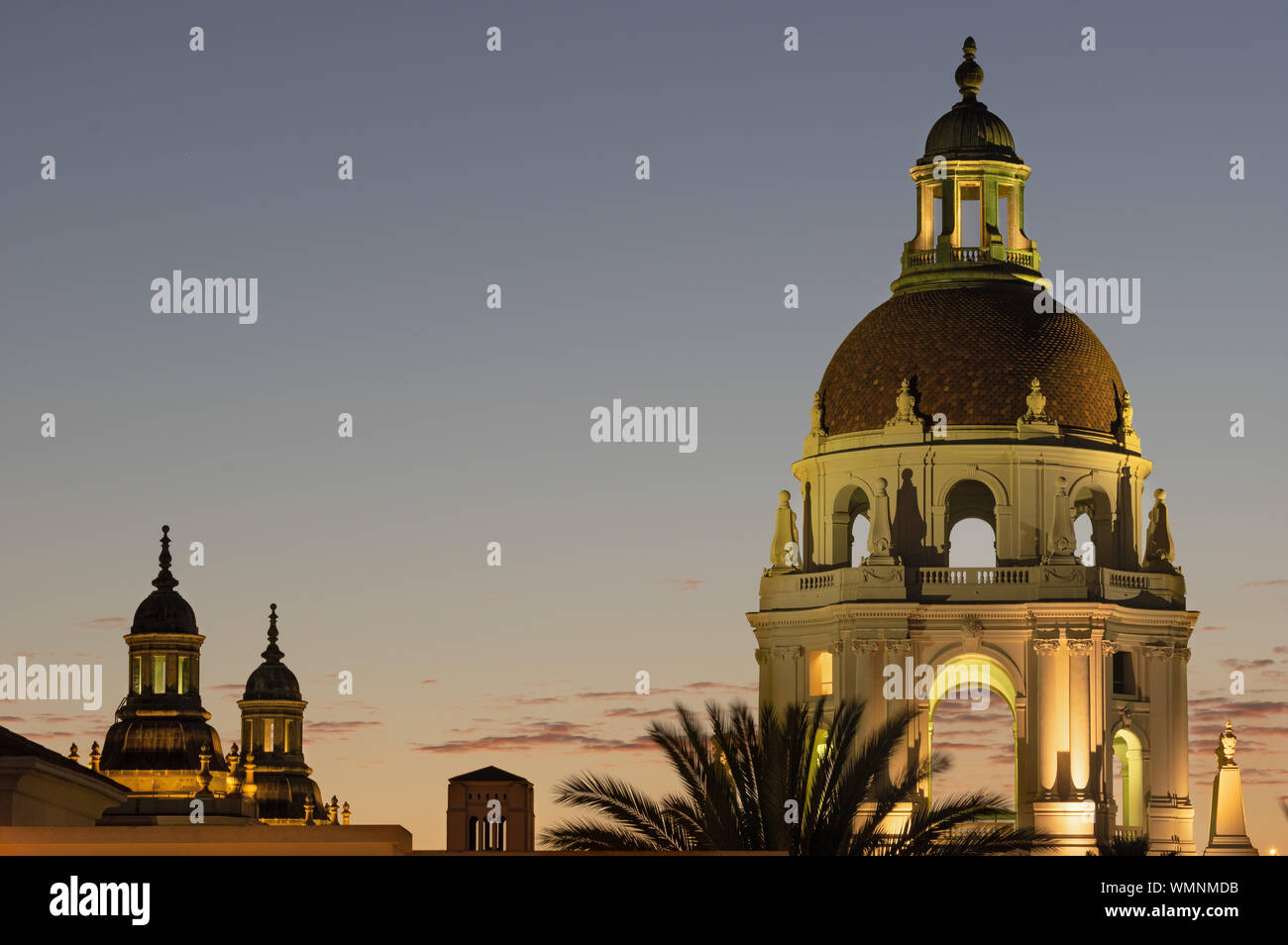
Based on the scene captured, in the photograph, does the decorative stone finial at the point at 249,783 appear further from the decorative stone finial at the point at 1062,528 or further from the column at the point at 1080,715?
the column at the point at 1080,715

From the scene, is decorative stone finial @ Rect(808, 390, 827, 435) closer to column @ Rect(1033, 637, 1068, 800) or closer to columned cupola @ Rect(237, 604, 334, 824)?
column @ Rect(1033, 637, 1068, 800)

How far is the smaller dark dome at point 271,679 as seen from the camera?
168 metres

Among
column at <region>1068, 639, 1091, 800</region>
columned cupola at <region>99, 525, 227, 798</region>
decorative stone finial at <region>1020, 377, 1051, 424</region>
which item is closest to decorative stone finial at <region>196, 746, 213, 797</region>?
columned cupola at <region>99, 525, 227, 798</region>

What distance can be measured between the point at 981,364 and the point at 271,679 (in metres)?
83.1

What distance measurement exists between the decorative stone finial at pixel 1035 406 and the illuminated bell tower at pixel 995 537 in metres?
0.10

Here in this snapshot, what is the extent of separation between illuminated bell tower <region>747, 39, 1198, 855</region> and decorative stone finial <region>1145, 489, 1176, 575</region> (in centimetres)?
7

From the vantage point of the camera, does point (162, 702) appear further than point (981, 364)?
Yes

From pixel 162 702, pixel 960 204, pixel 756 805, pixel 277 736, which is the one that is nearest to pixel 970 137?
pixel 960 204

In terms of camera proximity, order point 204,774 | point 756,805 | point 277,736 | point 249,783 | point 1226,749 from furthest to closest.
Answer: point 277,736 → point 249,783 → point 204,774 → point 1226,749 → point 756,805

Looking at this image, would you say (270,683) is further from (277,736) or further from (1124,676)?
(1124,676)

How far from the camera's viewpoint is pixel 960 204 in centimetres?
9625
